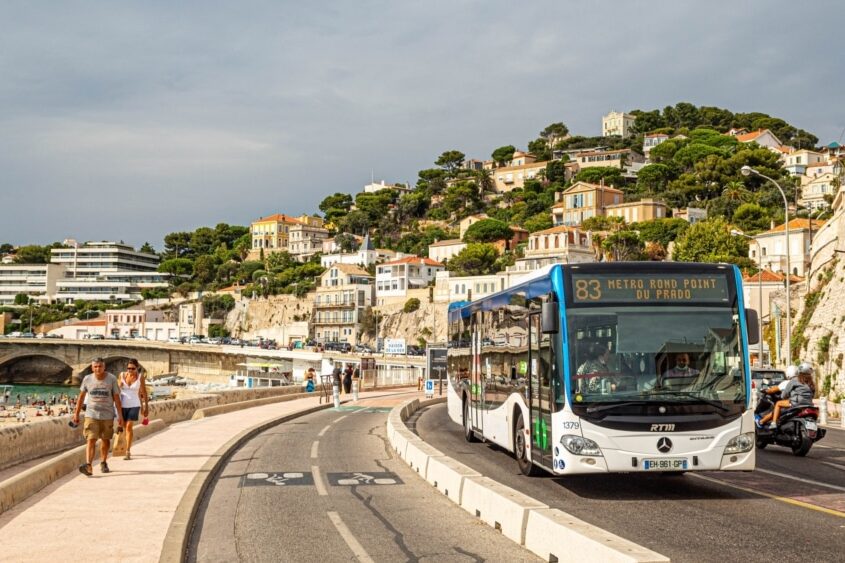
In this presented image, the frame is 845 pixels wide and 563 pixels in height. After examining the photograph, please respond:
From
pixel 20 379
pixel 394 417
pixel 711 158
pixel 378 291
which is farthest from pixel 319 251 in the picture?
pixel 394 417

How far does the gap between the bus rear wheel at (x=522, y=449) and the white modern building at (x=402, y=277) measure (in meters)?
118

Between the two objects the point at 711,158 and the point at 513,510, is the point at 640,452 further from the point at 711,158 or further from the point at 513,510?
the point at 711,158

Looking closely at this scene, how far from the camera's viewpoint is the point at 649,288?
1211 centimetres

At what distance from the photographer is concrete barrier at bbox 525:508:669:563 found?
6.53 m

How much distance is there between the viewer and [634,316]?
11.9 meters

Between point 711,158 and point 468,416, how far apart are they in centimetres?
13658

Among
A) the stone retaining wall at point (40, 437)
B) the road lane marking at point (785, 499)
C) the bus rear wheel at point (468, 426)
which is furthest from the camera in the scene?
the bus rear wheel at point (468, 426)

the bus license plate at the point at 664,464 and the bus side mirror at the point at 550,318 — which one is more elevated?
the bus side mirror at the point at 550,318

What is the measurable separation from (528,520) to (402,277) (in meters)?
126

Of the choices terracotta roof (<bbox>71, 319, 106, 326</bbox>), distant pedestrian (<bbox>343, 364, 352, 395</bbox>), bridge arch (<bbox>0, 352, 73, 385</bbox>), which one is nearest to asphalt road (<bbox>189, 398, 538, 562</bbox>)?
distant pedestrian (<bbox>343, 364, 352, 395</bbox>)

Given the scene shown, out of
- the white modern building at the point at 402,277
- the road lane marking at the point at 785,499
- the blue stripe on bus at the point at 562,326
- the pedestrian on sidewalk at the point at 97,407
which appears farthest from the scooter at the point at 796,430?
the white modern building at the point at 402,277

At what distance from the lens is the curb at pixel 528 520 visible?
268 inches

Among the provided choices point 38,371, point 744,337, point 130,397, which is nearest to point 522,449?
point 744,337

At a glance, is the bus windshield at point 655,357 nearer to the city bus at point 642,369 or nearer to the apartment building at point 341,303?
the city bus at point 642,369
